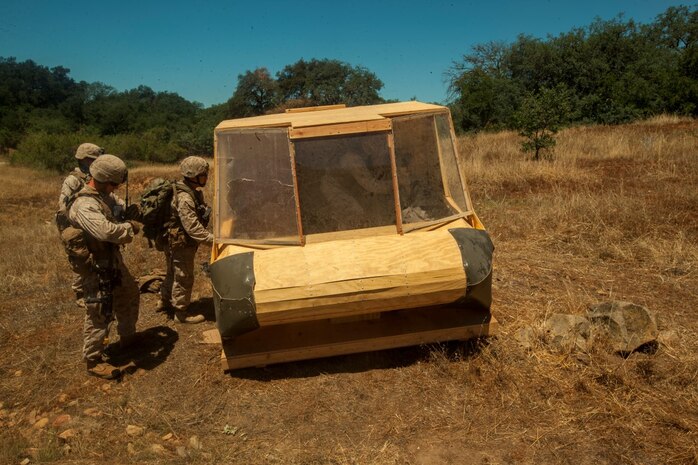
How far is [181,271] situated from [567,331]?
12.5 ft

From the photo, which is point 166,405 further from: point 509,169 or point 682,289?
point 509,169

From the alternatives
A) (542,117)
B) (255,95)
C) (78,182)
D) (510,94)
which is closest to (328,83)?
(255,95)

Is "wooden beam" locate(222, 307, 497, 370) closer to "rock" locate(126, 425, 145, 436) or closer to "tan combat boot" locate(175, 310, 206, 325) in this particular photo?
"rock" locate(126, 425, 145, 436)

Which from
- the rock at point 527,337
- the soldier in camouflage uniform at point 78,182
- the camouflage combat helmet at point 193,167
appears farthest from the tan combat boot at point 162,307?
the rock at point 527,337

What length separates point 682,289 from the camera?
5.54 metres

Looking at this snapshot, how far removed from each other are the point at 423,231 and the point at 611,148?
12330 mm

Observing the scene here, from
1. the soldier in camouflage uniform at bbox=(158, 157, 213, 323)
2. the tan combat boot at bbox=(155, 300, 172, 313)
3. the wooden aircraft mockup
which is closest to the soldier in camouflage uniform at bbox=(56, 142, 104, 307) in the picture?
the tan combat boot at bbox=(155, 300, 172, 313)

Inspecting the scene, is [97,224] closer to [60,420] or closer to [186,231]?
[186,231]

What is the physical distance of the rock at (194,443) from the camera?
3542mm

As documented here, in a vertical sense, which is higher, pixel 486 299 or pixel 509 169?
pixel 509 169

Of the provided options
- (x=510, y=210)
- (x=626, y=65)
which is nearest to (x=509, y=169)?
(x=510, y=210)

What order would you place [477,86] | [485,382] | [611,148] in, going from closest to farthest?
1. [485,382]
2. [611,148]
3. [477,86]

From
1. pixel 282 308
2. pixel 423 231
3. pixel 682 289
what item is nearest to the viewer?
pixel 282 308

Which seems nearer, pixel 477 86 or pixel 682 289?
pixel 682 289
